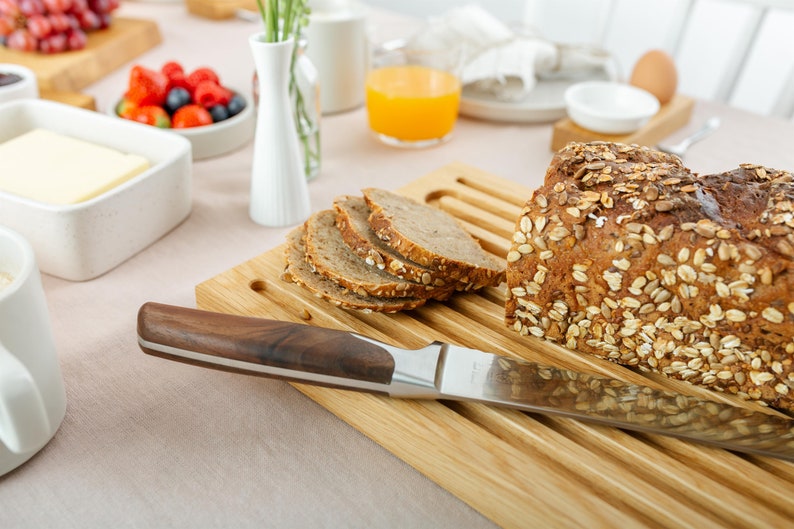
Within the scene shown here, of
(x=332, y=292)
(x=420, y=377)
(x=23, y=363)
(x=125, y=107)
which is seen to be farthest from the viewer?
(x=125, y=107)

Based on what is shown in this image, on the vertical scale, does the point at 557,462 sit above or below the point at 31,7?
below

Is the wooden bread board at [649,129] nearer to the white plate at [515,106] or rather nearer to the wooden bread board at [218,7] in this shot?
the white plate at [515,106]

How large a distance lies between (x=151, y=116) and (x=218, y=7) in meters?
1.16

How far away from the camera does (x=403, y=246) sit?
50.3 inches

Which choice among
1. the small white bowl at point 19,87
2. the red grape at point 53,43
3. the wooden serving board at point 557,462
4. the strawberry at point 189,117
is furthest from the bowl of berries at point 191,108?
the wooden serving board at point 557,462

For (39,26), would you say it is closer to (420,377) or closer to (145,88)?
(145,88)

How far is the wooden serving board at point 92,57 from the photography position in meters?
2.11

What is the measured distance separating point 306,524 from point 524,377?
0.39 metres

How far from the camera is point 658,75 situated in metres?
2.06

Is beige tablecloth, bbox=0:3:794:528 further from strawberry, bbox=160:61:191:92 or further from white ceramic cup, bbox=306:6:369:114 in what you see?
white ceramic cup, bbox=306:6:369:114

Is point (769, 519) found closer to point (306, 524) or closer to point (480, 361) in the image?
point (480, 361)

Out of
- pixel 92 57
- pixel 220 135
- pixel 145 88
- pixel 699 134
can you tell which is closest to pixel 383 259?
pixel 220 135

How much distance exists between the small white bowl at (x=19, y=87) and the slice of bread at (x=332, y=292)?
96 centimetres

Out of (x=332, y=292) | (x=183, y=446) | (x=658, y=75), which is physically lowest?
(x=183, y=446)
